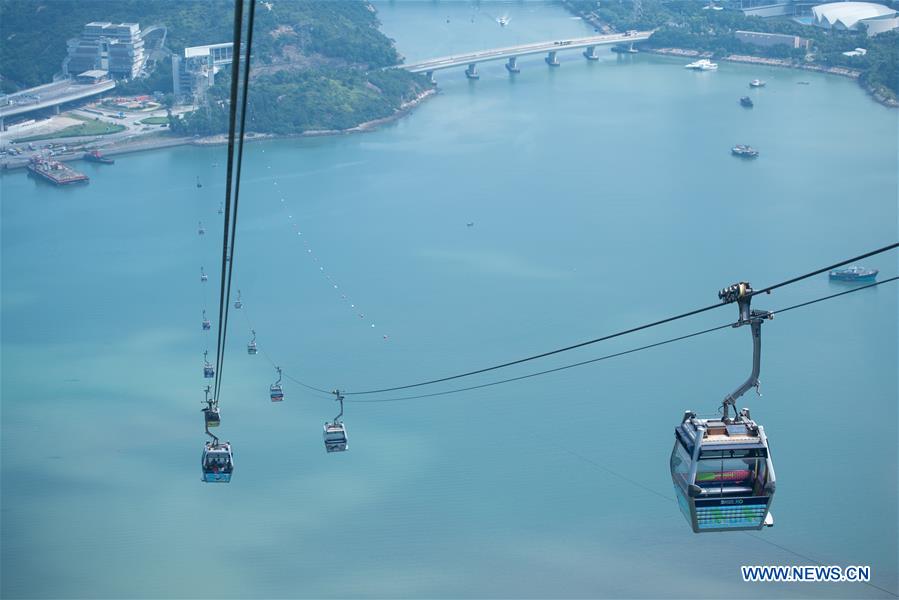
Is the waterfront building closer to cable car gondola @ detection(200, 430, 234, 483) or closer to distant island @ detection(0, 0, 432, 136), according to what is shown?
distant island @ detection(0, 0, 432, 136)

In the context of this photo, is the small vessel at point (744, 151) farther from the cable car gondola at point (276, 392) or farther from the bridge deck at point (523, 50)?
the cable car gondola at point (276, 392)

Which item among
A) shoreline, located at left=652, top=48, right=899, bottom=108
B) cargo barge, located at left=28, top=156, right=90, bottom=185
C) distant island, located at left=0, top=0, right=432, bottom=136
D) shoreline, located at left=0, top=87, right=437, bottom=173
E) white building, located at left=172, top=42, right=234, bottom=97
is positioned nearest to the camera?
cargo barge, located at left=28, top=156, right=90, bottom=185

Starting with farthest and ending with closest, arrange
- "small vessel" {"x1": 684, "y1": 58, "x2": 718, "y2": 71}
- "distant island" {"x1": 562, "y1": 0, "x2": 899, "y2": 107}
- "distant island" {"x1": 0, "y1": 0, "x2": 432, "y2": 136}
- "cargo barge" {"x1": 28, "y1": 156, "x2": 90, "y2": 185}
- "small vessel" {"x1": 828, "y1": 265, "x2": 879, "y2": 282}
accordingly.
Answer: "small vessel" {"x1": 684, "y1": 58, "x2": 718, "y2": 71}
"distant island" {"x1": 562, "y1": 0, "x2": 899, "y2": 107}
"distant island" {"x1": 0, "y1": 0, "x2": 432, "y2": 136}
"cargo barge" {"x1": 28, "y1": 156, "x2": 90, "y2": 185}
"small vessel" {"x1": 828, "y1": 265, "x2": 879, "y2": 282}

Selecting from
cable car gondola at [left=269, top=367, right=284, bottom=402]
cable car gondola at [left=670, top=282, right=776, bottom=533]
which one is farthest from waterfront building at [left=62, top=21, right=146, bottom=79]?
cable car gondola at [left=670, top=282, right=776, bottom=533]

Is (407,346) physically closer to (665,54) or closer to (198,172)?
(198,172)

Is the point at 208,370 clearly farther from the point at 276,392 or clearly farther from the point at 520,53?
the point at 520,53

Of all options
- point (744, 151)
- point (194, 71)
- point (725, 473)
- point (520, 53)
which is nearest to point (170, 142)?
point (194, 71)
